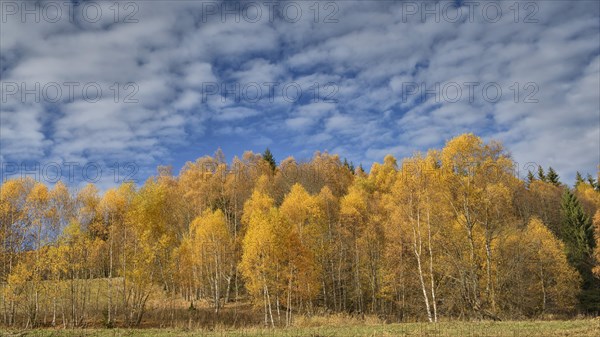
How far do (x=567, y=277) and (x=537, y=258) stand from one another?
5.15 m

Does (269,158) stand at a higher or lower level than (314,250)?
higher

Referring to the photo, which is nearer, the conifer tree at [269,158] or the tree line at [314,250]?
the tree line at [314,250]

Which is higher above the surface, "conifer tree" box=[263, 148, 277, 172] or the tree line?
"conifer tree" box=[263, 148, 277, 172]

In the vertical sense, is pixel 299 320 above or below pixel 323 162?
below

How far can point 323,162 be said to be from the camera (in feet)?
280

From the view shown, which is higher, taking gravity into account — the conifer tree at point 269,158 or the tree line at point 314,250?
the conifer tree at point 269,158

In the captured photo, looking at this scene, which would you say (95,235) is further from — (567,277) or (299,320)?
(567,277)

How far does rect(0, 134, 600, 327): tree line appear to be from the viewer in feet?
115

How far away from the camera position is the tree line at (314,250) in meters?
34.9

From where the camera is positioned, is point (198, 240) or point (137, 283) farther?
point (198, 240)

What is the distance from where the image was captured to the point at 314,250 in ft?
172

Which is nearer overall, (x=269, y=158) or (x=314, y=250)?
(x=314, y=250)

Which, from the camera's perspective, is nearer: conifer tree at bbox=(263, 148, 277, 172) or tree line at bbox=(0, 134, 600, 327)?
tree line at bbox=(0, 134, 600, 327)

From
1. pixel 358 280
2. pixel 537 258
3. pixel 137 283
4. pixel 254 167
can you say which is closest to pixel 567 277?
pixel 537 258
